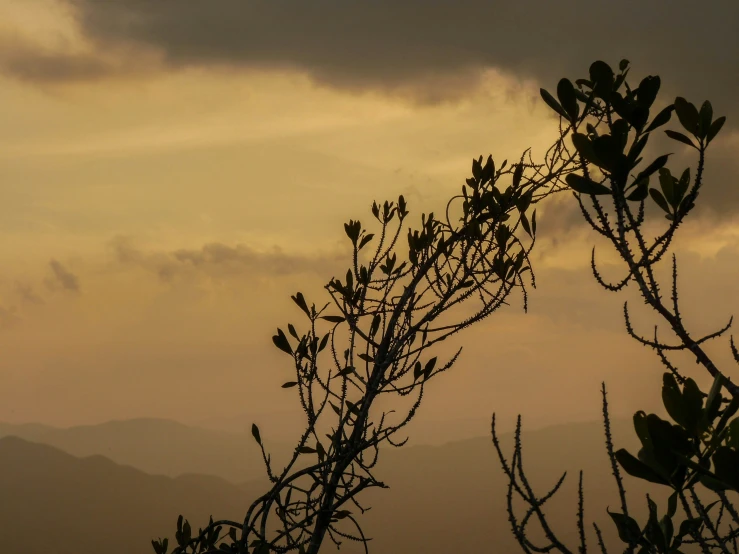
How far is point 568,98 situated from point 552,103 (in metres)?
0.07

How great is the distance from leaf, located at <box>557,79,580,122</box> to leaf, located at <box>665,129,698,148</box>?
0.42m

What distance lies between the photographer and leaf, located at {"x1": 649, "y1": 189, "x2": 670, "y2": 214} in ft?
11.2

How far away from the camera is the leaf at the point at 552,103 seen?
3125 mm

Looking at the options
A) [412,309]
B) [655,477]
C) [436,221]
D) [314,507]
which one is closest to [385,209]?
[436,221]

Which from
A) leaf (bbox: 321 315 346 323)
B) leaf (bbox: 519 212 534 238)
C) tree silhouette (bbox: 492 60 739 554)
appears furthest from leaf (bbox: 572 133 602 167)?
leaf (bbox: 321 315 346 323)

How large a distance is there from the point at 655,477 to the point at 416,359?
2844 mm

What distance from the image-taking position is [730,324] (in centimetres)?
320

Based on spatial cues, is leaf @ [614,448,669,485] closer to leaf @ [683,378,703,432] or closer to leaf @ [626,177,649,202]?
leaf @ [683,378,703,432]

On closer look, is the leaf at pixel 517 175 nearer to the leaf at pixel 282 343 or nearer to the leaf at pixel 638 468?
the leaf at pixel 282 343

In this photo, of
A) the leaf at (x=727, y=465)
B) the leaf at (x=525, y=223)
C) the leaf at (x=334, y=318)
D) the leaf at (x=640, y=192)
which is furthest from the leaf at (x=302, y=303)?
the leaf at (x=727, y=465)

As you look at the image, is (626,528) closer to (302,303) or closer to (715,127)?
(715,127)

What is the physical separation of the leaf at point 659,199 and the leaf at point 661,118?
40 centimetres

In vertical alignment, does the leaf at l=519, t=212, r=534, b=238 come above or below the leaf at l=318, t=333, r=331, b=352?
above

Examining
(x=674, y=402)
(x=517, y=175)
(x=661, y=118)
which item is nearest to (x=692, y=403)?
(x=674, y=402)
